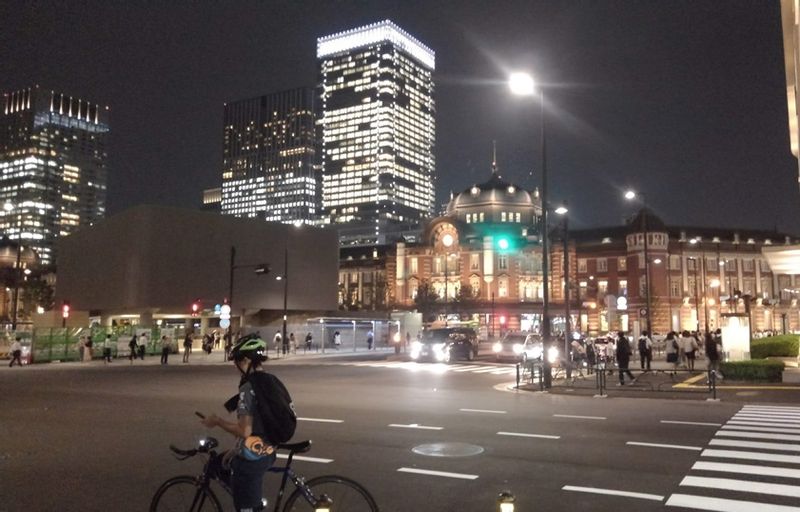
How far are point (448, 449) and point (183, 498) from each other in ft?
20.1

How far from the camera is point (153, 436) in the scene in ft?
40.9

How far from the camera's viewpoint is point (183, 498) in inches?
216

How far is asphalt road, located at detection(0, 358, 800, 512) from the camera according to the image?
26.6ft

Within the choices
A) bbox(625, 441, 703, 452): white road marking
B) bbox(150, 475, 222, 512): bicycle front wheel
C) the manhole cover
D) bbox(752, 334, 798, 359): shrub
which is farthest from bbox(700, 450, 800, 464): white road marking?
bbox(752, 334, 798, 359): shrub

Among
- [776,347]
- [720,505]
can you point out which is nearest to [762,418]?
[720,505]

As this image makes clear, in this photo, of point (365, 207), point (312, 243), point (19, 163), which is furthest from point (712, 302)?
point (19, 163)

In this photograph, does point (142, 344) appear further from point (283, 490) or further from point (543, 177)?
point (283, 490)

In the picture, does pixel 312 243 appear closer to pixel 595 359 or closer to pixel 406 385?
pixel 595 359

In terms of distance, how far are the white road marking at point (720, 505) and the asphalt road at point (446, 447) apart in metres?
0.04

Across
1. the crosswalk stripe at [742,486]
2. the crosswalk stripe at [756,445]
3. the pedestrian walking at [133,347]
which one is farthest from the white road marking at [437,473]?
the pedestrian walking at [133,347]

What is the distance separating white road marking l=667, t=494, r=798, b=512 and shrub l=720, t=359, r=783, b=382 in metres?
16.9

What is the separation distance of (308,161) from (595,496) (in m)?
→ 191

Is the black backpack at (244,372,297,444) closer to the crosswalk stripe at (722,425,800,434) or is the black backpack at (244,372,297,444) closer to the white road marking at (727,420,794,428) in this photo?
the crosswalk stripe at (722,425,800,434)

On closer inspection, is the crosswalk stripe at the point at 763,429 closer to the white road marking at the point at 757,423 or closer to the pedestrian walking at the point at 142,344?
the white road marking at the point at 757,423
